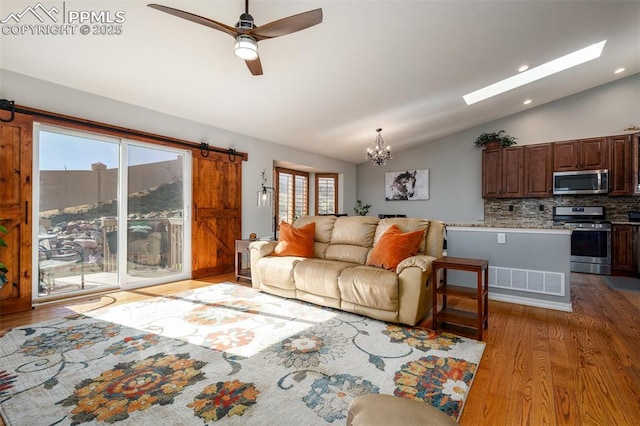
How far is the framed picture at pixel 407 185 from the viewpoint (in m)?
7.45

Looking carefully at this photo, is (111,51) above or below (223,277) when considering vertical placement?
above

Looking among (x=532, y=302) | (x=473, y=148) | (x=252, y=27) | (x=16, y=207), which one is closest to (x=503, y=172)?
(x=473, y=148)

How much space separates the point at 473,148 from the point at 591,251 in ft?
9.89

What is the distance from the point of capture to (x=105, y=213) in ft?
12.7

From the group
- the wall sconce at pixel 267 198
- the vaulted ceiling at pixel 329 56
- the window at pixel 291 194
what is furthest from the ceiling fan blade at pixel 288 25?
the window at pixel 291 194

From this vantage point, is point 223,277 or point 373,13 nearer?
point 373,13

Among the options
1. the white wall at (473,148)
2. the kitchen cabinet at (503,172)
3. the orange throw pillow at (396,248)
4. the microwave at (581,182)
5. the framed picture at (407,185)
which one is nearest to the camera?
the orange throw pillow at (396,248)

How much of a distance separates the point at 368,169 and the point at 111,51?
260 inches

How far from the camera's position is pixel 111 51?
283 cm

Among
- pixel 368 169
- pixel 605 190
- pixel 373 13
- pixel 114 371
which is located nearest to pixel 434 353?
pixel 114 371

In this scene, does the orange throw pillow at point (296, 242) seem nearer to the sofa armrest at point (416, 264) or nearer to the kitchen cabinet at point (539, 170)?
the sofa armrest at point (416, 264)

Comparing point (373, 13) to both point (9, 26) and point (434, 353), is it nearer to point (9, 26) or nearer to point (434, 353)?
point (434, 353)

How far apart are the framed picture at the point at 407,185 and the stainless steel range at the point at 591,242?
9.73ft

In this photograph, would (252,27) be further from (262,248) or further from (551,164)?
(551,164)
